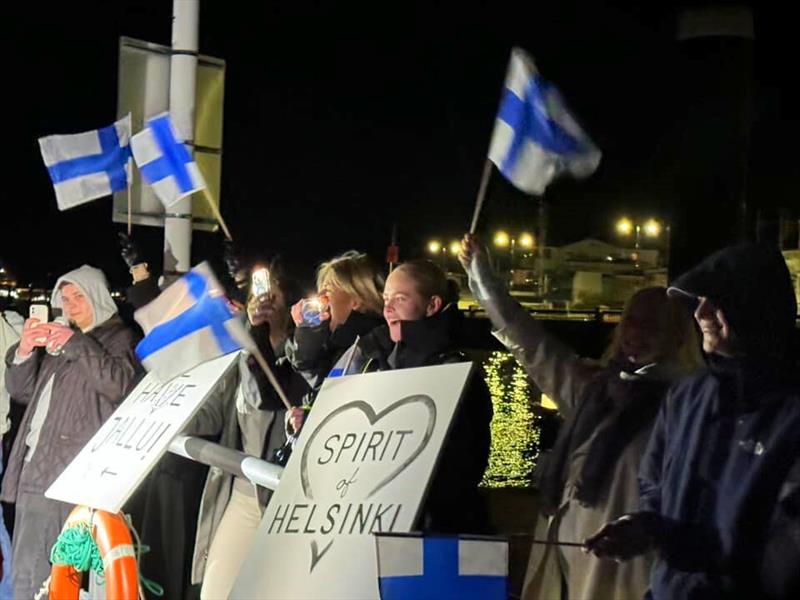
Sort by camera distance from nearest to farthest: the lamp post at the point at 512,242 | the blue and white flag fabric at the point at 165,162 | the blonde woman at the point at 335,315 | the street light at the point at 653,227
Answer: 1. the blonde woman at the point at 335,315
2. the blue and white flag fabric at the point at 165,162
3. the street light at the point at 653,227
4. the lamp post at the point at 512,242

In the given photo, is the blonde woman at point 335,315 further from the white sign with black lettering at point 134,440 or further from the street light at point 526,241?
the street light at point 526,241

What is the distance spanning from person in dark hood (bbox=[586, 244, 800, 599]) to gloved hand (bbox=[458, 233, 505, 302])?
3.81ft

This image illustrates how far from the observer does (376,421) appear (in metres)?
3.36

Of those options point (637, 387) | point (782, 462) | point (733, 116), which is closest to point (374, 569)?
point (637, 387)

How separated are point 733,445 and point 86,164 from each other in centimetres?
519

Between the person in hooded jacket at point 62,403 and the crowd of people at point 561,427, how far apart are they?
Answer: 0.01 metres

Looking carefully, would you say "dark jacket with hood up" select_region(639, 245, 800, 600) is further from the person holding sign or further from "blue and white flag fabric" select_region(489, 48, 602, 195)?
the person holding sign

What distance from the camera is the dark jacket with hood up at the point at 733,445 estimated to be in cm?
250

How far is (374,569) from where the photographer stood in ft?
10.1

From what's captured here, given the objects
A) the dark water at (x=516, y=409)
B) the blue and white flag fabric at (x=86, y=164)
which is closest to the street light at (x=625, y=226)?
the dark water at (x=516, y=409)

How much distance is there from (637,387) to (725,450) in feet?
2.32

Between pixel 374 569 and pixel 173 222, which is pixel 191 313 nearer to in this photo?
pixel 374 569

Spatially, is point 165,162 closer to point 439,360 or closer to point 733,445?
point 439,360

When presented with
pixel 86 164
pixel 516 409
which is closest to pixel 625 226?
pixel 516 409
